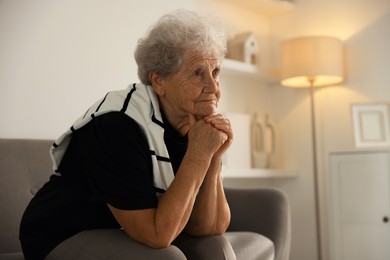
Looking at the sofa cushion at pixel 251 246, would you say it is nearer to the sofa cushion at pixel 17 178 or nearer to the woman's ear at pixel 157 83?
the woman's ear at pixel 157 83

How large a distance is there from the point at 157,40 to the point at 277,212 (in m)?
0.99

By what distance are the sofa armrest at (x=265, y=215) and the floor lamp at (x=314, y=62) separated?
122 centimetres

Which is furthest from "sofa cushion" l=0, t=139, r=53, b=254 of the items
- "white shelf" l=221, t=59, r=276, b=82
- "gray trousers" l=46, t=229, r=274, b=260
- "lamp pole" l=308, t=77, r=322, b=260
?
"lamp pole" l=308, t=77, r=322, b=260

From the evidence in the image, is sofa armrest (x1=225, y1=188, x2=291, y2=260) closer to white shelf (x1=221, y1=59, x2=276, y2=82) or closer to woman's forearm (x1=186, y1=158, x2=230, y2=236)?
woman's forearm (x1=186, y1=158, x2=230, y2=236)

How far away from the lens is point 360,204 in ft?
9.77

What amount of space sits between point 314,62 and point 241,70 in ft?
1.52

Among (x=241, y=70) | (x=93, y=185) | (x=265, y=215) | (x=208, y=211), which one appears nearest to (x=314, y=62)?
(x=241, y=70)

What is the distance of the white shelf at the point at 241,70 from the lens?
128 inches

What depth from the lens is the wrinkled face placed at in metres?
1.48

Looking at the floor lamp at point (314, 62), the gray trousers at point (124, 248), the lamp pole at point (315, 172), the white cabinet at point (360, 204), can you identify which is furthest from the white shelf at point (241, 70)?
the gray trousers at point (124, 248)

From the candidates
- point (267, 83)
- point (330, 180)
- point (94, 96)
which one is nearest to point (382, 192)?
point (330, 180)

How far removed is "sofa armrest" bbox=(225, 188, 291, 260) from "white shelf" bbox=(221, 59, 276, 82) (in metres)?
1.17

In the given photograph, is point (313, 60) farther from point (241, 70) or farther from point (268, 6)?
point (268, 6)

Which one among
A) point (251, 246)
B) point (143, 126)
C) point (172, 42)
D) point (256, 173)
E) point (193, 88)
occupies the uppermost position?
point (172, 42)
